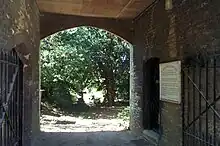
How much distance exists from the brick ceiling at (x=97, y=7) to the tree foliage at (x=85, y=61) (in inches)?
186

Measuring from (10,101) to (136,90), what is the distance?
4.32 meters

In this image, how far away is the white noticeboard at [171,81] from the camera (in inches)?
194

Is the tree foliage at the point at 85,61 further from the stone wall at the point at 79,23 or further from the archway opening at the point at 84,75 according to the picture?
the stone wall at the point at 79,23

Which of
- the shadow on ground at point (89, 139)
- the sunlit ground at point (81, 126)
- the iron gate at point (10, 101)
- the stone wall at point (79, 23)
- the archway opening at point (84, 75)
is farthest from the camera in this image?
the archway opening at point (84, 75)

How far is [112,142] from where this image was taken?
6.51 m

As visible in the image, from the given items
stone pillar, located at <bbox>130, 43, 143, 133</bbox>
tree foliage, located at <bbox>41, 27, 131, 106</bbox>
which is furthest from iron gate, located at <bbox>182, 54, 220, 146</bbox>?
tree foliage, located at <bbox>41, 27, 131, 106</bbox>

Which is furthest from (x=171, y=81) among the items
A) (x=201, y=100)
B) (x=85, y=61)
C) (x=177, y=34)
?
(x=85, y=61)

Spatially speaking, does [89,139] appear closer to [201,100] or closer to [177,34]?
[177,34]

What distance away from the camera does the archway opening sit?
12688mm

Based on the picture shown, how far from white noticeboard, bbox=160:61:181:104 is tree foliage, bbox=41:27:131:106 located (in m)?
6.95

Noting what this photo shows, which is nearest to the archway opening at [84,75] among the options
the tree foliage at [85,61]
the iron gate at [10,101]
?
the tree foliage at [85,61]

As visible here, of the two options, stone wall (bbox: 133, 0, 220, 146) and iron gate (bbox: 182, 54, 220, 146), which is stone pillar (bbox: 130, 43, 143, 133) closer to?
stone wall (bbox: 133, 0, 220, 146)

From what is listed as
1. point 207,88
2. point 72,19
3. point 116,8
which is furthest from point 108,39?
point 207,88

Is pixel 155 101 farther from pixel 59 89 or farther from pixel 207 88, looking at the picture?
pixel 59 89
